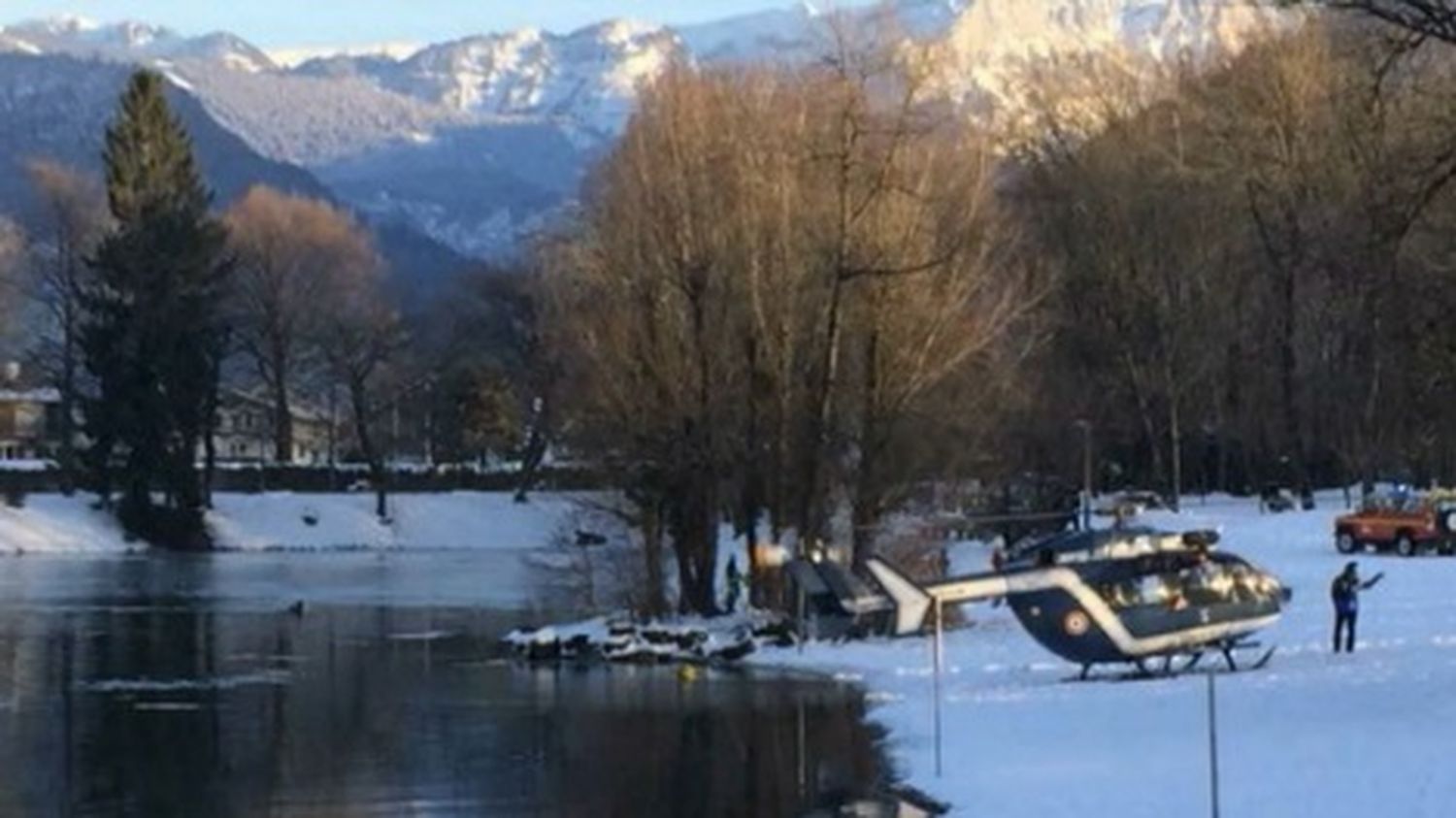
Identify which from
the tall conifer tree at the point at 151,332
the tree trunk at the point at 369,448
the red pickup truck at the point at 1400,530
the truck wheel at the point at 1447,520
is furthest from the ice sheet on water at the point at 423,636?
the tree trunk at the point at 369,448

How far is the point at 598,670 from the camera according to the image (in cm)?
4434

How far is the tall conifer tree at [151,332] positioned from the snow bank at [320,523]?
2.07m

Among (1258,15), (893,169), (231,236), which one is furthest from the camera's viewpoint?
(231,236)

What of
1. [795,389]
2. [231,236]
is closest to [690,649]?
[795,389]

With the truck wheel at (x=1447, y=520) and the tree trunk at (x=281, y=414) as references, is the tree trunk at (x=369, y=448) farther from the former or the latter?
the truck wheel at (x=1447, y=520)

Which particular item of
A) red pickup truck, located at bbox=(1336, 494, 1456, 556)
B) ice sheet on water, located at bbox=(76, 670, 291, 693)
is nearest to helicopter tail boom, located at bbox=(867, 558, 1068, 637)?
ice sheet on water, located at bbox=(76, 670, 291, 693)

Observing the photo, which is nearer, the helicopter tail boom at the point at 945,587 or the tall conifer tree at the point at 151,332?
the helicopter tail boom at the point at 945,587

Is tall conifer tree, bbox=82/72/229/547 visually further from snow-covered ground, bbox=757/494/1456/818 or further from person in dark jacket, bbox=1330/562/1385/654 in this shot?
person in dark jacket, bbox=1330/562/1385/654

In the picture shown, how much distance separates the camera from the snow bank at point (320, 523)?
317 ft

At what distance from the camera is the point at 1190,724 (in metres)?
27.6

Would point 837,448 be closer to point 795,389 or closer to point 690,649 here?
point 795,389

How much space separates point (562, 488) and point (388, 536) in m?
48.8

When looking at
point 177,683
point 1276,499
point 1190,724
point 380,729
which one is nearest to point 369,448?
point 1276,499

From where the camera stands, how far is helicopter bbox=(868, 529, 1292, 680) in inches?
1394
